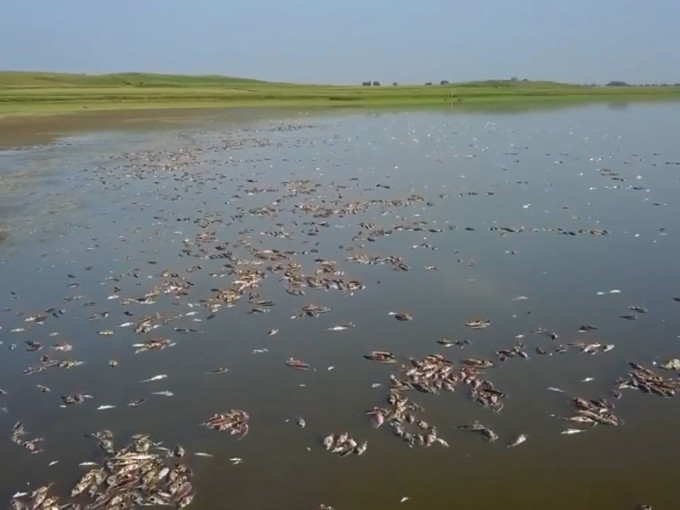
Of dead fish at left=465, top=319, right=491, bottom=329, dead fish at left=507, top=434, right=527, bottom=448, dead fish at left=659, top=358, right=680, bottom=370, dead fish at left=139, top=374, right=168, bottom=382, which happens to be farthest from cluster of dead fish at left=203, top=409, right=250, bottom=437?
dead fish at left=659, top=358, right=680, bottom=370

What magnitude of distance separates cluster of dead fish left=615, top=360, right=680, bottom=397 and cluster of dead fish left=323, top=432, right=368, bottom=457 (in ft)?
13.5

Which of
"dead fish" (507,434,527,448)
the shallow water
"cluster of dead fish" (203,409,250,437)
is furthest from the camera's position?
"cluster of dead fish" (203,409,250,437)

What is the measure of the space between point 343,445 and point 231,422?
5.58 ft

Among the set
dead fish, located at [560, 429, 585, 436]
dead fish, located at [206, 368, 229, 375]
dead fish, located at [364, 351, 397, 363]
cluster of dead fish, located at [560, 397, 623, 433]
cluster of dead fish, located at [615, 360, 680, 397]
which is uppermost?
cluster of dead fish, located at [615, 360, 680, 397]

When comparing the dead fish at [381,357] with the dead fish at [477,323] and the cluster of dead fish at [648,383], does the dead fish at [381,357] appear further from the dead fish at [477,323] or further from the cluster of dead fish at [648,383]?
the cluster of dead fish at [648,383]

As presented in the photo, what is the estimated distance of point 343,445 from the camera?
7.90 meters

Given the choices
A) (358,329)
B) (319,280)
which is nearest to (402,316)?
(358,329)

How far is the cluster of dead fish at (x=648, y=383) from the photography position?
8.91m

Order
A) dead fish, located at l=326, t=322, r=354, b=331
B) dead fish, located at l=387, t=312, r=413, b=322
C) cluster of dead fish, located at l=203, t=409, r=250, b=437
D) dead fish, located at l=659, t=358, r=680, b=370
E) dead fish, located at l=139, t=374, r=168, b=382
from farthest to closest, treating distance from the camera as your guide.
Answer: dead fish, located at l=387, t=312, r=413, b=322 → dead fish, located at l=326, t=322, r=354, b=331 → dead fish, located at l=139, t=374, r=168, b=382 → dead fish, located at l=659, t=358, r=680, b=370 → cluster of dead fish, located at l=203, t=409, r=250, b=437

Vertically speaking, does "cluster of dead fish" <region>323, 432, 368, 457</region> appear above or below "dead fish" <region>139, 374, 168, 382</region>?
above

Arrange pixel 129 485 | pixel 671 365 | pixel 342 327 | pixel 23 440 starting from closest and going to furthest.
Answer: pixel 129 485 → pixel 23 440 → pixel 671 365 → pixel 342 327

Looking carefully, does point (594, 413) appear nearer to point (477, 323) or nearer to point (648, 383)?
point (648, 383)

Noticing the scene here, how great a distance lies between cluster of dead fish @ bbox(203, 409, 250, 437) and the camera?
27.5 ft

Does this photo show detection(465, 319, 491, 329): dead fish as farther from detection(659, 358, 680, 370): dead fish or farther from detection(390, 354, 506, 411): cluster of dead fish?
detection(659, 358, 680, 370): dead fish
